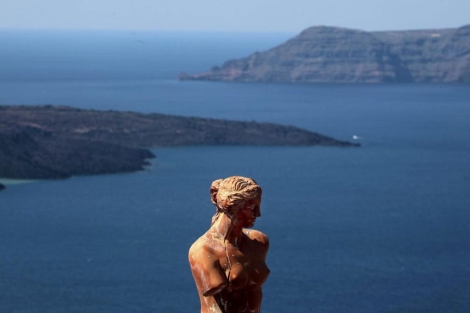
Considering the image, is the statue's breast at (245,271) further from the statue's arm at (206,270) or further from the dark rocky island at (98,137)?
the dark rocky island at (98,137)

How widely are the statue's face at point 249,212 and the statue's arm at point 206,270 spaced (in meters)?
0.19

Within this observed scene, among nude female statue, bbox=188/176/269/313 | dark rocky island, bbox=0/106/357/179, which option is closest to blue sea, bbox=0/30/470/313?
dark rocky island, bbox=0/106/357/179

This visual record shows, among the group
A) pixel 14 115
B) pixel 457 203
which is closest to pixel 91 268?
pixel 457 203

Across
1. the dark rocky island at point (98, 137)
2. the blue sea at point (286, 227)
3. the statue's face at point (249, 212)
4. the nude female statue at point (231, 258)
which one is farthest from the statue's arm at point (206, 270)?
the dark rocky island at point (98, 137)

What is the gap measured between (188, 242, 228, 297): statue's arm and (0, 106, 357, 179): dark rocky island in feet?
275

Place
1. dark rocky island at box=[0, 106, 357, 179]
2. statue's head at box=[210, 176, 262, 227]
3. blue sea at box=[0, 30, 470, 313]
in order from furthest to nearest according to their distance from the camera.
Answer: dark rocky island at box=[0, 106, 357, 179] < blue sea at box=[0, 30, 470, 313] < statue's head at box=[210, 176, 262, 227]

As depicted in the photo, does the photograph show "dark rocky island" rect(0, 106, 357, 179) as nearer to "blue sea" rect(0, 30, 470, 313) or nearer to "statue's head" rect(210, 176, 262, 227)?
"blue sea" rect(0, 30, 470, 313)

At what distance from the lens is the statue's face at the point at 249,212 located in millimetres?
5012

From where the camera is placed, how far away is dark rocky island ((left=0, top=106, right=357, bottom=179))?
8994 centimetres

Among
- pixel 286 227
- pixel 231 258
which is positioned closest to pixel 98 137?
pixel 286 227

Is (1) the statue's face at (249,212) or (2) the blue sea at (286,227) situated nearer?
(1) the statue's face at (249,212)

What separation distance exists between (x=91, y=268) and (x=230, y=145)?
54.5 meters

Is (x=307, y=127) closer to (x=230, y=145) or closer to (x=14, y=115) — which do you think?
(x=230, y=145)

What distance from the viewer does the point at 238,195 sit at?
4.97m
